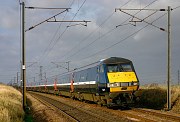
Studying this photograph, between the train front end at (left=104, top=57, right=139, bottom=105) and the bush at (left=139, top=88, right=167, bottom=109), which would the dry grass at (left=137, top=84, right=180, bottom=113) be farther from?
the train front end at (left=104, top=57, right=139, bottom=105)

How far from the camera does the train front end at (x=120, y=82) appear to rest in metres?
21.7

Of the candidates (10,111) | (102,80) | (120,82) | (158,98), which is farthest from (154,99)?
(10,111)

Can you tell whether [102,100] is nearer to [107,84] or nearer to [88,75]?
[107,84]

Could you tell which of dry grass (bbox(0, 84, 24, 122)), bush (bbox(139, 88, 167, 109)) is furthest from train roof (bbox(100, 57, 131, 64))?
dry grass (bbox(0, 84, 24, 122))

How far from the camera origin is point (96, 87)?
78.2 feet

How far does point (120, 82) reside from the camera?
2186 centimetres

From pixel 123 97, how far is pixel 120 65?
2236mm

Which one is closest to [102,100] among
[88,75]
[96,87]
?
[96,87]

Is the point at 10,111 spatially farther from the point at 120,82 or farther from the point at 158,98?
the point at 158,98

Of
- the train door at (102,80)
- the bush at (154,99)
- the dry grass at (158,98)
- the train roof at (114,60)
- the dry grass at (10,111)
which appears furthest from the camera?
the bush at (154,99)

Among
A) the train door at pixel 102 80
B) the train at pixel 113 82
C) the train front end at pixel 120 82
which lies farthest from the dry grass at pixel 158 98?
the train door at pixel 102 80

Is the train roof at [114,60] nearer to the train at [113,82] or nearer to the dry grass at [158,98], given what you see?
the train at [113,82]

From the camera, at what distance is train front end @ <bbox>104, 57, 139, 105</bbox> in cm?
2167

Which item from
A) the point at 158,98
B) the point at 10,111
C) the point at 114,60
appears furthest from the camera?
the point at 158,98
